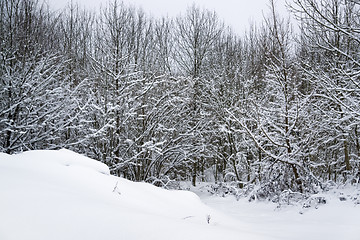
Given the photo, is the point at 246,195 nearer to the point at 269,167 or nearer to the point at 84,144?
the point at 269,167

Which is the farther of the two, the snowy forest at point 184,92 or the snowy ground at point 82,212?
the snowy forest at point 184,92

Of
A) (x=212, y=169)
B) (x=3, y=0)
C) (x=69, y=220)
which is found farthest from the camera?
(x=212, y=169)

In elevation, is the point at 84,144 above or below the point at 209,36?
below

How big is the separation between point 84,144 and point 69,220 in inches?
255

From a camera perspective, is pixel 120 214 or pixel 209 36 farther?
pixel 209 36

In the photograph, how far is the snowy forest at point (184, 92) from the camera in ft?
19.9

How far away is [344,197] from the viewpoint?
15.9ft

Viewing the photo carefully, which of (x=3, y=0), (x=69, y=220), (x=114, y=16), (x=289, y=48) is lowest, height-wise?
(x=69, y=220)

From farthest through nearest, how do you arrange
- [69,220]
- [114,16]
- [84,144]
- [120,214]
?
[114,16]
[84,144]
[120,214]
[69,220]

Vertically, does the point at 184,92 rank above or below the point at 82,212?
above

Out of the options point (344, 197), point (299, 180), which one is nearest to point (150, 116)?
point (299, 180)

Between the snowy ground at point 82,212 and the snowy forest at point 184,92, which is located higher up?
the snowy forest at point 184,92

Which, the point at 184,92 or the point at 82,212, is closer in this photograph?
the point at 82,212

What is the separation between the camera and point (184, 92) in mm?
9484
